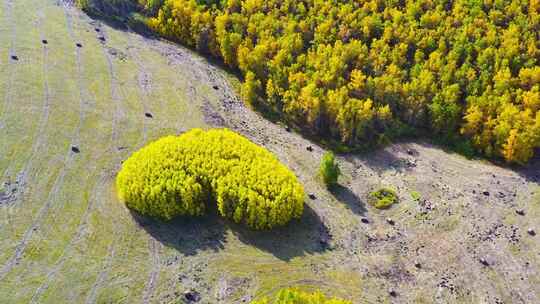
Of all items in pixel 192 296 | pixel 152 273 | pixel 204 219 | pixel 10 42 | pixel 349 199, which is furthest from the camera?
pixel 10 42

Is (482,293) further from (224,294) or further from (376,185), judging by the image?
(224,294)

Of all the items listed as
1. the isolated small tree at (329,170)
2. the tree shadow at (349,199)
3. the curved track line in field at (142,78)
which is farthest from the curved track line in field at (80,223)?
the tree shadow at (349,199)

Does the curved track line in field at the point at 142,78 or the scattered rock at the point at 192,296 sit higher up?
the curved track line in field at the point at 142,78

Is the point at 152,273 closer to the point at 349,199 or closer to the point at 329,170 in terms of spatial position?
the point at 329,170

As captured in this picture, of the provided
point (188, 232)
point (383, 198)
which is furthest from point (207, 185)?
point (383, 198)

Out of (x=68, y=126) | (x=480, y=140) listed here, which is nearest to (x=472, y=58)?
(x=480, y=140)

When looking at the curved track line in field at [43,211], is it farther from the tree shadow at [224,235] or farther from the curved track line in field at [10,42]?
the tree shadow at [224,235]
